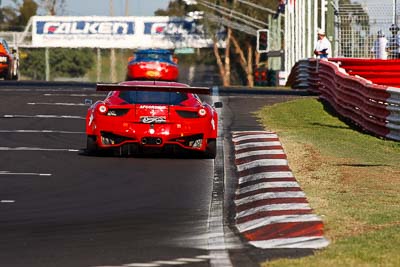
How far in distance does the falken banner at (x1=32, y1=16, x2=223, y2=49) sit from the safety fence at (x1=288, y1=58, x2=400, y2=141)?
51.7 metres

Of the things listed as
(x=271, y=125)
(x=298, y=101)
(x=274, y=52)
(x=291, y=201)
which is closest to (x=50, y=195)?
(x=291, y=201)

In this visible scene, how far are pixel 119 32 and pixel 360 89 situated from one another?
231 ft

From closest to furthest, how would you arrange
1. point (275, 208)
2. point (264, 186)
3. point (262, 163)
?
point (275, 208)
point (264, 186)
point (262, 163)

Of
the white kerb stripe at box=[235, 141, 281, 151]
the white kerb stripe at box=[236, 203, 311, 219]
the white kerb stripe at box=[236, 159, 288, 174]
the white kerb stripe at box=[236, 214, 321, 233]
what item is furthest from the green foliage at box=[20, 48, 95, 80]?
the white kerb stripe at box=[236, 214, 321, 233]

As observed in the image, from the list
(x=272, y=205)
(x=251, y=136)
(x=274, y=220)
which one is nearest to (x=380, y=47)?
(x=251, y=136)

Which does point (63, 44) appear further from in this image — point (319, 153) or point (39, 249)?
point (39, 249)

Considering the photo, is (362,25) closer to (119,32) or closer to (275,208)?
(275,208)

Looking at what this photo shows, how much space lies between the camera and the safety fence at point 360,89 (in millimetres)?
20053

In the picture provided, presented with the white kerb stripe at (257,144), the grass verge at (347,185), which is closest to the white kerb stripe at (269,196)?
the grass verge at (347,185)

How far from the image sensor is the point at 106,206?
39.6ft

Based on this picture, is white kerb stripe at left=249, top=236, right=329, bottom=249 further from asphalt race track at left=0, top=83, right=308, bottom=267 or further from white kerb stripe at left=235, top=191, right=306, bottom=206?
white kerb stripe at left=235, top=191, right=306, bottom=206

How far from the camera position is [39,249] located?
30.8 feet

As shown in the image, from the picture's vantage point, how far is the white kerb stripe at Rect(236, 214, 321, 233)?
10.1 metres

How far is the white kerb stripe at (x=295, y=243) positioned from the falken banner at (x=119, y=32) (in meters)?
80.6
